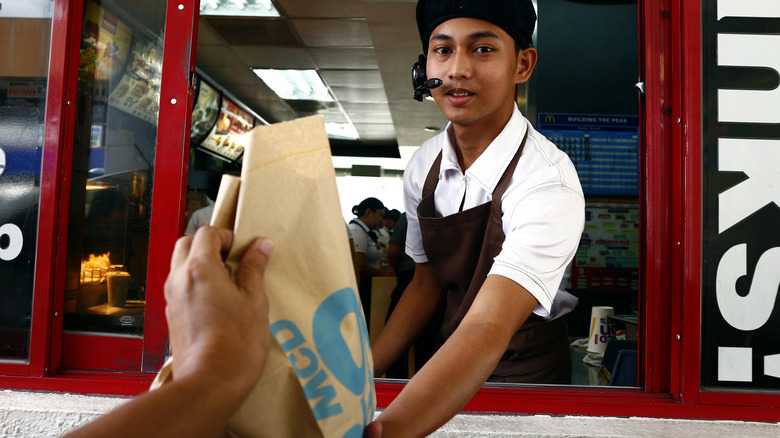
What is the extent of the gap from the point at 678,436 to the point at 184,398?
149 cm

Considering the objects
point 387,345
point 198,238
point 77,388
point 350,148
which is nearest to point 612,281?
point 387,345

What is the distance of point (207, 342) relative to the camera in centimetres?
52

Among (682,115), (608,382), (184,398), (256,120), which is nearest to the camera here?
(184,398)

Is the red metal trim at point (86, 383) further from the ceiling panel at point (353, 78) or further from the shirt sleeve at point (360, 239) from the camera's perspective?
the ceiling panel at point (353, 78)

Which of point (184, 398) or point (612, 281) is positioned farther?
point (612, 281)

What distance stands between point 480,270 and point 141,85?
122cm

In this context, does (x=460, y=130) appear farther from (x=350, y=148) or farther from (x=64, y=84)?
(x=350, y=148)

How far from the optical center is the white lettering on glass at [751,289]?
1.62 m

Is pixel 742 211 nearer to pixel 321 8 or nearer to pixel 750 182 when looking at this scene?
pixel 750 182

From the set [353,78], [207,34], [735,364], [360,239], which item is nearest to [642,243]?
[735,364]

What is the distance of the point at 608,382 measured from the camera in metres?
2.15

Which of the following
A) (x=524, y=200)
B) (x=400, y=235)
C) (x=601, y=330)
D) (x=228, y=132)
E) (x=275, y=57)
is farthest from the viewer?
(x=228, y=132)

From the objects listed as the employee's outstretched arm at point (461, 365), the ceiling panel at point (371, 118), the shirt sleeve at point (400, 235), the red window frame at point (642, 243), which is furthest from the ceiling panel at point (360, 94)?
the employee's outstretched arm at point (461, 365)

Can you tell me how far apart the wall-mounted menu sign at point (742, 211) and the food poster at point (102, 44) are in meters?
1.78
